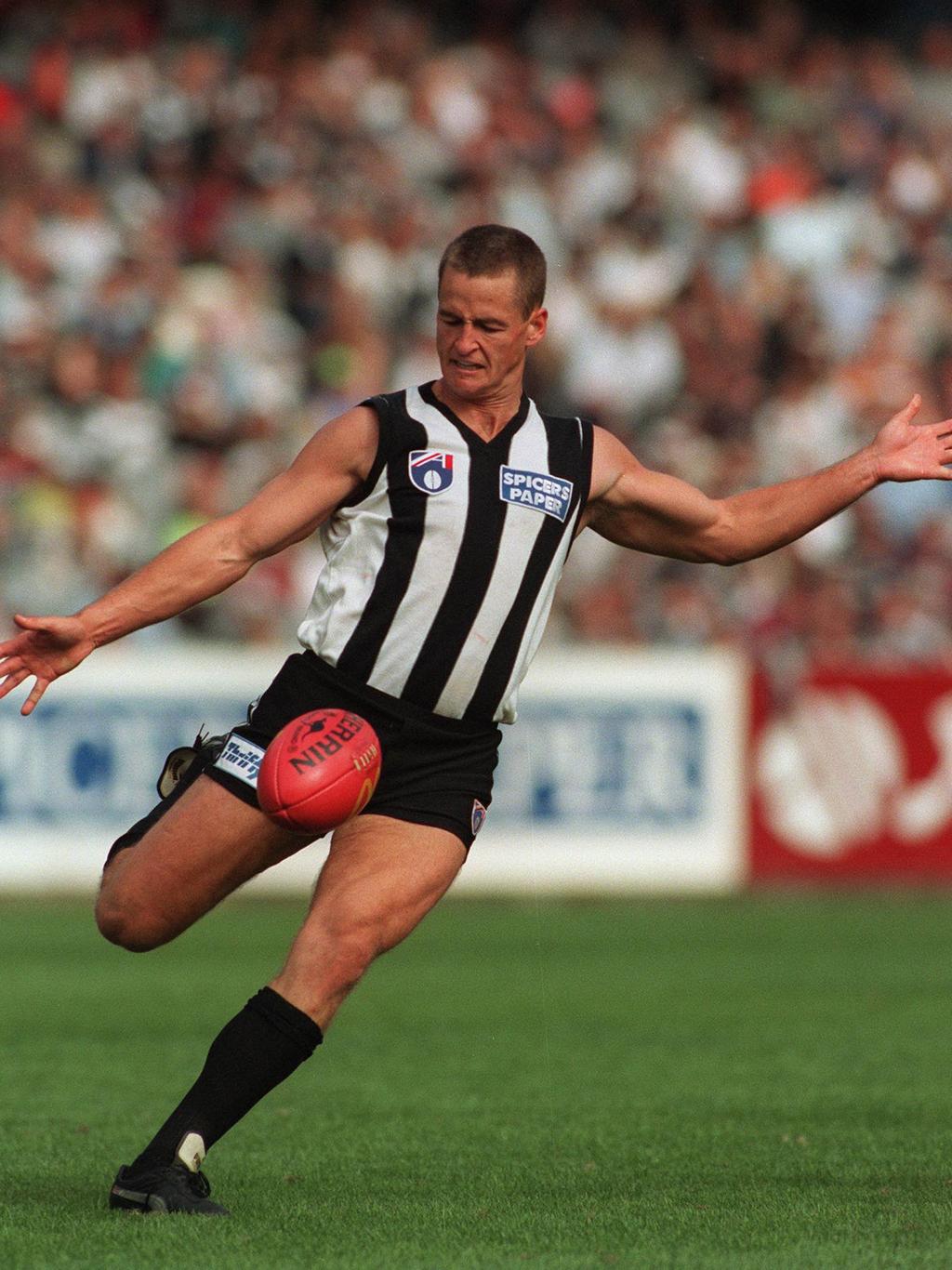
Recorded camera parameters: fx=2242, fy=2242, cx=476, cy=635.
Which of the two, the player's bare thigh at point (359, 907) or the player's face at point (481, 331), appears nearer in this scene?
the player's bare thigh at point (359, 907)

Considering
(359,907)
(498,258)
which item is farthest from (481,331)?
(359,907)

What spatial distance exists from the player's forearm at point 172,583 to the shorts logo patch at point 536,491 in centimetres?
64

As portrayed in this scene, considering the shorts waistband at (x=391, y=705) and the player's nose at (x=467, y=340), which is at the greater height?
the player's nose at (x=467, y=340)

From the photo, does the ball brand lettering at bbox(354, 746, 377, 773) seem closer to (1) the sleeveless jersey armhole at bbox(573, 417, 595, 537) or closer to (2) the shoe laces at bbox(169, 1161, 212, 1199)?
(1) the sleeveless jersey armhole at bbox(573, 417, 595, 537)

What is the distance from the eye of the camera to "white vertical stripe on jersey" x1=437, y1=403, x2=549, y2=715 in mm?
5355

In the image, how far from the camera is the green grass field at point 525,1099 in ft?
16.1

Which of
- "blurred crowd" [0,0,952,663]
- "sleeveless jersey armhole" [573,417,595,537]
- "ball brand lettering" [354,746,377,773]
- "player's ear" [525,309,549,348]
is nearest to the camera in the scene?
"ball brand lettering" [354,746,377,773]

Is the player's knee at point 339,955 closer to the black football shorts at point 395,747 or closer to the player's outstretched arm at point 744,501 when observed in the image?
the black football shorts at point 395,747

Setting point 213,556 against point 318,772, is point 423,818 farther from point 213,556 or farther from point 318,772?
point 213,556

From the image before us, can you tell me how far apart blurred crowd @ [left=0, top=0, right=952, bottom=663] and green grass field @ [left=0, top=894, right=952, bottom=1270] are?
3.24m

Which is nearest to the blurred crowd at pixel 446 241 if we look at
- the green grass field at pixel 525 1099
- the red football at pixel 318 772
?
the green grass field at pixel 525 1099

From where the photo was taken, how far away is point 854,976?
415 inches

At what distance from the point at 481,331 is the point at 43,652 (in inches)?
50.2

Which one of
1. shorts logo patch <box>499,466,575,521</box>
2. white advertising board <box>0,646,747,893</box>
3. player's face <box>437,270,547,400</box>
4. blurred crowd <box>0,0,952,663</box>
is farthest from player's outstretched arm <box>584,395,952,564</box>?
blurred crowd <box>0,0,952,663</box>
